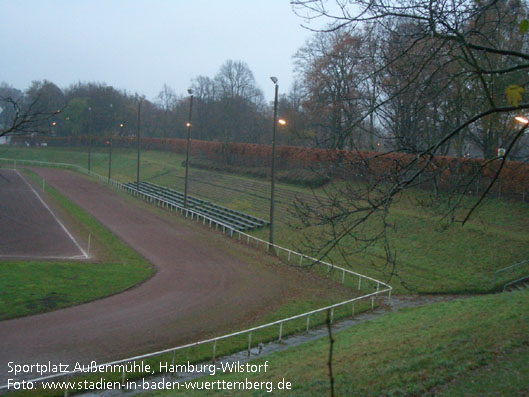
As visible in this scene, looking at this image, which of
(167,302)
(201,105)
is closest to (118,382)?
(167,302)

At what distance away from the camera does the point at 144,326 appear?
42.1 feet

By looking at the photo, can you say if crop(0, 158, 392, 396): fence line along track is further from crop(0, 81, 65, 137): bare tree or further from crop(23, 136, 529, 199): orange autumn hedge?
crop(0, 81, 65, 137): bare tree

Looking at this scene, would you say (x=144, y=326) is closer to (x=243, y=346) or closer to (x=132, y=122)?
(x=243, y=346)

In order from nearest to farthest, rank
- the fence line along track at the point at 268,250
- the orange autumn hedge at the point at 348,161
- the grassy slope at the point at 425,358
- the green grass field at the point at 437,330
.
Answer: the orange autumn hedge at the point at 348,161 < the grassy slope at the point at 425,358 < the green grass field at the point at 437,330 < the fence line along track at the point at 268,250

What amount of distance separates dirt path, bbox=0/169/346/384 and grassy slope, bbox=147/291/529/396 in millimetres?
3219

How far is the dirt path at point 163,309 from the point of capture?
1094cm

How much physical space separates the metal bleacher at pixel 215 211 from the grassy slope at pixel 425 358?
17230mm

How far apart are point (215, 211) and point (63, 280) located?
1808 cm

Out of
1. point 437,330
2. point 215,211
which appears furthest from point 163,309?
point 215,211

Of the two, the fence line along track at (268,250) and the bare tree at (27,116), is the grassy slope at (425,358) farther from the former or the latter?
the bare tree at (27,116)

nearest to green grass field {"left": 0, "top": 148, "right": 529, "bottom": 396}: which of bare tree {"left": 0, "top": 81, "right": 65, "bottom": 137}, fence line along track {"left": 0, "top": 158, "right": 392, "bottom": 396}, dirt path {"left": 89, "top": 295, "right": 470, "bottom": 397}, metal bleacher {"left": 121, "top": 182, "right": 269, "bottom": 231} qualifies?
dirt path {"left": 89, "top": 295, "right": 470, "bottom": 397}

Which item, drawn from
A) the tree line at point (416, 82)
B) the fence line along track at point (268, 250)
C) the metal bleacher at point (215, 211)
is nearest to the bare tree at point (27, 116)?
the tree line at point (416, 82)

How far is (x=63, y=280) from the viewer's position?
16547mm

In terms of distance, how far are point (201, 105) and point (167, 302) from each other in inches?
2863
